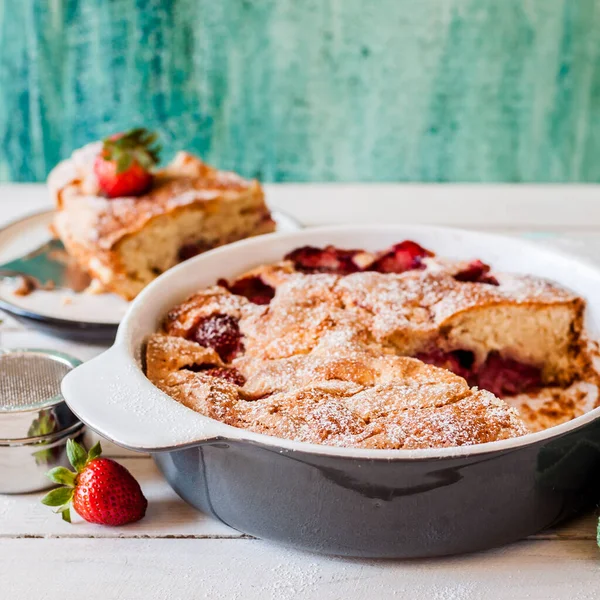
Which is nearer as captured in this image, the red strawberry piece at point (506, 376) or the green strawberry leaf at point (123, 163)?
the red strawberry piece at point (506, 376)

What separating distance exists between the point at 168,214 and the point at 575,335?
119 centimetres

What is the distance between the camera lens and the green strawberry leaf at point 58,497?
58.6 inches

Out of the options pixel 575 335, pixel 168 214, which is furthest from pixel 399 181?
pixel 575 335

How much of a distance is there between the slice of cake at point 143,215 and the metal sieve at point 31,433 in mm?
758

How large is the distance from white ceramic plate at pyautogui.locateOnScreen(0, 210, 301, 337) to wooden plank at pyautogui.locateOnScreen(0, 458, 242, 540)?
0.60 metres

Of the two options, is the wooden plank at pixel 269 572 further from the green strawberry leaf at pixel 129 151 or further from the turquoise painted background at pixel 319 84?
the turquoise painted background at pixel 319 84

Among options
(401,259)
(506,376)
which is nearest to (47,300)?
(401,259)

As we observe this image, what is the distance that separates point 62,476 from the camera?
4.95ft

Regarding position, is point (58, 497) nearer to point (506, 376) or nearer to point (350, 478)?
point (350, 478)

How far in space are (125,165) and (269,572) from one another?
1.44 metres

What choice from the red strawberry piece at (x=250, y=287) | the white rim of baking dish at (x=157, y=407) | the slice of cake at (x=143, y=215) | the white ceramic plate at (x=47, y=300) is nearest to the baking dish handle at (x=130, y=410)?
the white rim of baking dish at (x=157, y=407)

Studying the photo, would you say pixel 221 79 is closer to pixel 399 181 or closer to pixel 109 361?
pixel 399 181

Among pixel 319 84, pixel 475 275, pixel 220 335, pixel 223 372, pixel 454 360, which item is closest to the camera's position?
pixel 223 372

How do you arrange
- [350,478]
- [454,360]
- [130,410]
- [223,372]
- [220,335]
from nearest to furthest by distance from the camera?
[350,478], [130,410], [223,372], [220,335], [454,360]
